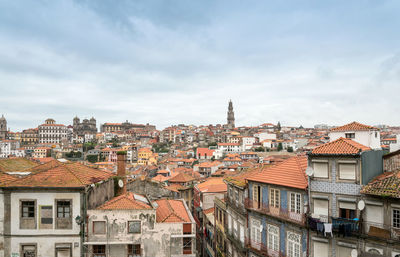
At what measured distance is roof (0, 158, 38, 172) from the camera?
2534 centimetres

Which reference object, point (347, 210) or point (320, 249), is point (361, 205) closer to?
point (347, 210)

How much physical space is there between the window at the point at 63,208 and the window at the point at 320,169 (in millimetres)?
16872

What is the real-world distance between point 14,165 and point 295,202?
83.9 ft

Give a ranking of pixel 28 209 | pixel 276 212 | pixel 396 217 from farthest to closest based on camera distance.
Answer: pixel 276 212 → pixel 28 209 → pixel 396 217

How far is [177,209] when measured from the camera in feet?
83.7

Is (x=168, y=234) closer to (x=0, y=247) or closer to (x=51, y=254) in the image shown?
(x=51, y=254)

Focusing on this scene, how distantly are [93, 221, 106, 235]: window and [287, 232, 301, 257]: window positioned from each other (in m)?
13.1

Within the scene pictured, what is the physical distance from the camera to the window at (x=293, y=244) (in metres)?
19.2

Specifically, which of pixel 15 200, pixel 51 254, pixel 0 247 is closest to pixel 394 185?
pixel 51 254

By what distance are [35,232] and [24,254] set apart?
177cm

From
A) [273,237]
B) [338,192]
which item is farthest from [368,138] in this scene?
[273,237]

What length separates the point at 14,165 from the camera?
27.0 meters

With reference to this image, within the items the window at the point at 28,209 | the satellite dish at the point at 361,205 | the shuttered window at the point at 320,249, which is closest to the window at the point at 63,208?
the window at the point at 28,209

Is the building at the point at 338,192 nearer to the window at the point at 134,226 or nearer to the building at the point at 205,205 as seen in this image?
the window at the point at 134,226
